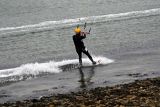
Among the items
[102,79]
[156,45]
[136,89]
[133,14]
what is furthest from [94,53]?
[133,14]

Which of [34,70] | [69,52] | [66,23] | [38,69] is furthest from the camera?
[66,23]

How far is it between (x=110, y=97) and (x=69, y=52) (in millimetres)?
14717

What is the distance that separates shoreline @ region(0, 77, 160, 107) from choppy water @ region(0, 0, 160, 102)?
166 centimetres

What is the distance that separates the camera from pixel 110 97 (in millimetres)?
14336

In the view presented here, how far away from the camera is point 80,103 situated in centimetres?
1394

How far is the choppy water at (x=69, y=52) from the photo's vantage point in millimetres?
18984

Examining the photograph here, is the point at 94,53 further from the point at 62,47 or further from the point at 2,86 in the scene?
the point at 2,86

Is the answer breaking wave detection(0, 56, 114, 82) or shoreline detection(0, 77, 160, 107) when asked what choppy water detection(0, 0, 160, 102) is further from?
shoreline detection(0, 77, 160, 107)

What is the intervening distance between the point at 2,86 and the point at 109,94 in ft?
21.4

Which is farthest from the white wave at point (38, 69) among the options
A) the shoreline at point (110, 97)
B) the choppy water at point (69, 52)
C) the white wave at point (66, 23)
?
the white wave at point (66, 23)

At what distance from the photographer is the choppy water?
18984 millimetres

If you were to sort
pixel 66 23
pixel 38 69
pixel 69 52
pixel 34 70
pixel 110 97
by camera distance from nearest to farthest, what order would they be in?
1. pixel 110 97
2. pixel 34 70
3. pixel 38 69
4. pixel 69 52
5. pixel 66 23

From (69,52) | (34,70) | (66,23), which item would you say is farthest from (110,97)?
(66,23)

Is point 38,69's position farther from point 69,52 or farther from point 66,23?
point 66,23
